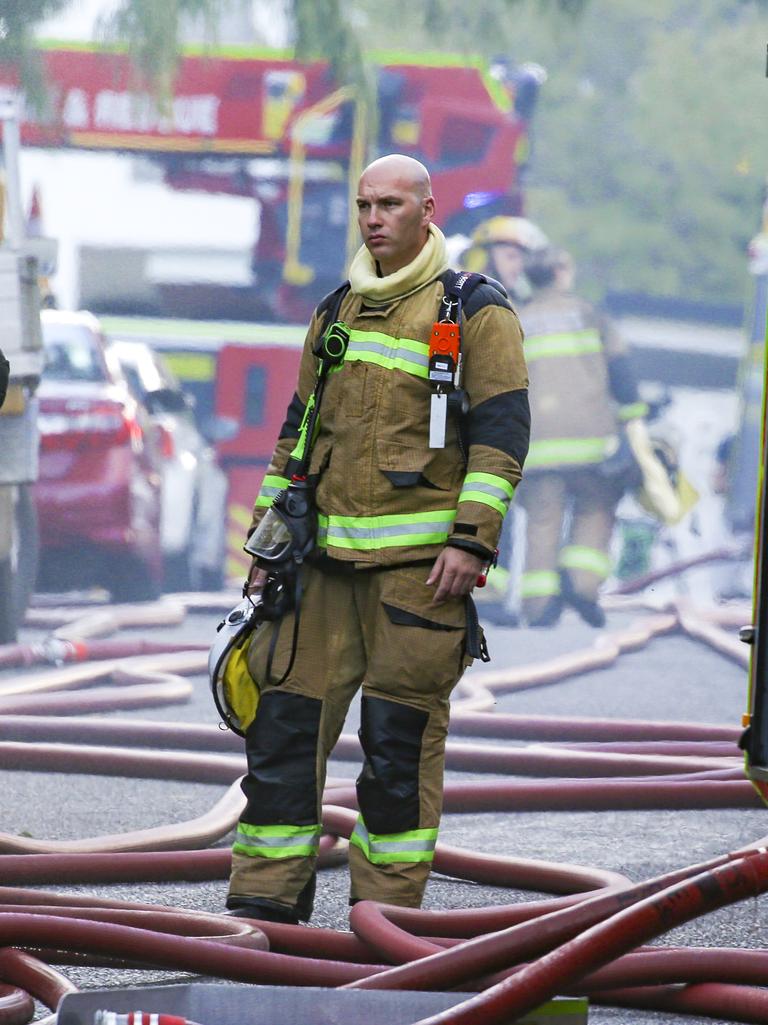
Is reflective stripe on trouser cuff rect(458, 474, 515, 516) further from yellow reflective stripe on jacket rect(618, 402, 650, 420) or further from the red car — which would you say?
yellow reflective stripe on jacket rect(618, 402, 650, 420)

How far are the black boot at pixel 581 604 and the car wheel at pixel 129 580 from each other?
2.30 meters

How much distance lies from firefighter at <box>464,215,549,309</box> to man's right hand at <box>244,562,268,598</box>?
21.1 feet

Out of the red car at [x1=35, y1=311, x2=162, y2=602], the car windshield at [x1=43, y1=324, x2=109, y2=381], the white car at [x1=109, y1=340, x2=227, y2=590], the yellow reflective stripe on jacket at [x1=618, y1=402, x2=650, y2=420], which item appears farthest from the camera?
the yellow reflective stripe on jacket at [x1=618, y1=402, x2=650, y2=420]

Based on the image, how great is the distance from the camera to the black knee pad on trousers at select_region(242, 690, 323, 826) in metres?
3.63

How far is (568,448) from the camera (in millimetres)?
10125

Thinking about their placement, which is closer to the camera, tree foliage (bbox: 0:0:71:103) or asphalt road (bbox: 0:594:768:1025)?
asphalt road (bbox: 0:594:768:1025)

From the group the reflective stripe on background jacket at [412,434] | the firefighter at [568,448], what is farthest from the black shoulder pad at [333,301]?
the firefighter at [568,448]

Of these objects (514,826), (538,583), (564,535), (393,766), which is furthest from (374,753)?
(564,535)

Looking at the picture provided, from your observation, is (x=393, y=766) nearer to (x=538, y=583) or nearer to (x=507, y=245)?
(x=538, y=583)

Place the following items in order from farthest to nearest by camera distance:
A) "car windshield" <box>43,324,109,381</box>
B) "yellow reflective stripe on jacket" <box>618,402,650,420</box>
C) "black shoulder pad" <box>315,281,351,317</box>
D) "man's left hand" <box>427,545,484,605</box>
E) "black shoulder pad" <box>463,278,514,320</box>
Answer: "yellow reflective stripe on jacket" <box>618,402,650,420</box>
"car windshield" <box>43,324,109,381</box>
"black shoulder pad" <box>315,281,351,317</box>
"black shoulder pad" <box>463,278,514,320</box>
"man's left hand" <box>427,545,484,605</box>

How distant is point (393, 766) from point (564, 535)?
21.7 ft

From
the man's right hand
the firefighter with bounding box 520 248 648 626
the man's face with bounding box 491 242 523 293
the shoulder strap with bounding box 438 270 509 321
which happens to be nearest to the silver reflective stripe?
the man's right hand

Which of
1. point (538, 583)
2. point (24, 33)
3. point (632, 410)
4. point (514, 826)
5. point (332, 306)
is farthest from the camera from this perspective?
point (632, 410)

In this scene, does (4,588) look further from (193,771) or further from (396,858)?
(396,858)
